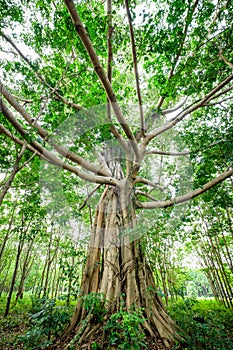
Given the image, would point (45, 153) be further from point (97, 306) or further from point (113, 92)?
point (97, 306)

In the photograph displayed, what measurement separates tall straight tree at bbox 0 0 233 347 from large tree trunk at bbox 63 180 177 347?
A: 0.06ft

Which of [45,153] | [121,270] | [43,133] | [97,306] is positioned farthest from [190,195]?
[43,133]

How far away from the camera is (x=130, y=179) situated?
15.7ft

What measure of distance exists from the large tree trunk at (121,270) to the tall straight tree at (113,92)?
18 mm

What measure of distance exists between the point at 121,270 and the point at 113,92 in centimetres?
301

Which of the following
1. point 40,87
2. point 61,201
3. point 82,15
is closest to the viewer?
point 82,15

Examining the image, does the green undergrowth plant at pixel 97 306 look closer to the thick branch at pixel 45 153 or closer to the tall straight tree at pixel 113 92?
the tall straight tree at pixel 113 92

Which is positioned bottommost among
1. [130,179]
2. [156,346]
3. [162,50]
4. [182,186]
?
[156,346]

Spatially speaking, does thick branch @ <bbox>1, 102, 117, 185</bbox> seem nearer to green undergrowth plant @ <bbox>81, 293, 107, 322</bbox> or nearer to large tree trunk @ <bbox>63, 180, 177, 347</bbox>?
large tree trunk @ <bbox>63, 180, 177, 347</bbox>

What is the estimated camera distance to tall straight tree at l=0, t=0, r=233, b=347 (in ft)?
10.4

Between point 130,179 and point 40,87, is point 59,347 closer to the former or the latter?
point 130,179

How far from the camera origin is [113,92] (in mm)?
3215

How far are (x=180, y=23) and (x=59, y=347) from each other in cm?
525

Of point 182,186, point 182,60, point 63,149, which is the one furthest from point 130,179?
point 182,60
